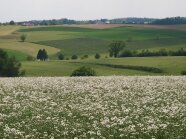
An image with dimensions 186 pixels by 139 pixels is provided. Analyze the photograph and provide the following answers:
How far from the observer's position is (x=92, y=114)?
61.9ft

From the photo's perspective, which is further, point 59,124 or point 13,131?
point 59,124

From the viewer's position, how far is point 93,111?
770 inches

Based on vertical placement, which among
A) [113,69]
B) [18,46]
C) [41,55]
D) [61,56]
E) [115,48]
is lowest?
[61,56]

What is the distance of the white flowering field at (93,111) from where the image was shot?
1518 cm

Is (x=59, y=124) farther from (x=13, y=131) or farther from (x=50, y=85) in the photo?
(x=50, y=85)

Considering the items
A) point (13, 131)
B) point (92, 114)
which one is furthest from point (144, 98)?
point (13, 131)

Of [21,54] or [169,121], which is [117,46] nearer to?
[21,54]

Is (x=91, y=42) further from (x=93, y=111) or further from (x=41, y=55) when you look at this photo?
(x=93, y=111)

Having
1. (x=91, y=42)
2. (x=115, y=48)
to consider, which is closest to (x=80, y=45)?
(x=91, y=42)

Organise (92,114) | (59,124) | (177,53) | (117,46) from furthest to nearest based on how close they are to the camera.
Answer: (117,46) → (177,53) → (92,114) → (59,124)

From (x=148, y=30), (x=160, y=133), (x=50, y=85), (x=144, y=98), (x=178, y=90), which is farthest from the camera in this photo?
(x=148, y=30)

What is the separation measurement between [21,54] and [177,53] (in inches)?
1243

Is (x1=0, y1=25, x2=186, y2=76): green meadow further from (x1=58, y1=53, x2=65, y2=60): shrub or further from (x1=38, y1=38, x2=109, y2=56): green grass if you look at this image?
(x1=58, y1=53, x2=65, y2=60): shrub

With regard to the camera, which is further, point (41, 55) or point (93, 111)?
point (41, 55)
